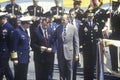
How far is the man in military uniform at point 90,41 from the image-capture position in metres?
13.6

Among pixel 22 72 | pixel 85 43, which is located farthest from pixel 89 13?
pixel 22 72

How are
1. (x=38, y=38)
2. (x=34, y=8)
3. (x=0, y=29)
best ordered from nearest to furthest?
(x=0, y=29) < (x=38, y=38) < (x=34, y=8)

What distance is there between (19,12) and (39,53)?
142 inches

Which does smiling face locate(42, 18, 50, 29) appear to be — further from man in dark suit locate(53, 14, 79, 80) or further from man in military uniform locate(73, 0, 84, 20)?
man in military uniform locate(73, 0, 84, 20)

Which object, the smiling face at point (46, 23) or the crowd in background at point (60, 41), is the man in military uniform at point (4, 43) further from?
the smiling face at point (46, 23)

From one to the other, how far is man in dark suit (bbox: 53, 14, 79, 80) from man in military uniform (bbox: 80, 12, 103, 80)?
96 centimetres

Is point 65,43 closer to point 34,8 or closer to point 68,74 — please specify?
point 68,74

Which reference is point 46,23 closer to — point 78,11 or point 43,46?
point 43,46

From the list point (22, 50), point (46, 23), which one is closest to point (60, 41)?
point (46, 23)

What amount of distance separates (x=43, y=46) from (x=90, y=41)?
1313 millimetres

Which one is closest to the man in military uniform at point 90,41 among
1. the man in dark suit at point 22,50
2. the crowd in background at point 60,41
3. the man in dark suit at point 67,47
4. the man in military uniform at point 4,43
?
the crowd in background at point 60,41

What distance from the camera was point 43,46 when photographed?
13.2 m

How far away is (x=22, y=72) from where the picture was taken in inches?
491

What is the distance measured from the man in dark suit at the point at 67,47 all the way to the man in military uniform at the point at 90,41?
3.13 feet
